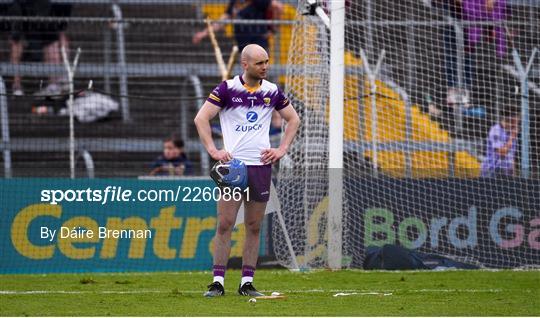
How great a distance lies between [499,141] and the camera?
1448cm

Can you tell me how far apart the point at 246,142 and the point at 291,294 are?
1404 millimetres

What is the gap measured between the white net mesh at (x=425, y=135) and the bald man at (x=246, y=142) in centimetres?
303

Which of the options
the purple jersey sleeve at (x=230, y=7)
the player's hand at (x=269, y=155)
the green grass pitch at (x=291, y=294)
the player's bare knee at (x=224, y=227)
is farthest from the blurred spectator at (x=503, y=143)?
the player's bare knee at (x=224, y=227)

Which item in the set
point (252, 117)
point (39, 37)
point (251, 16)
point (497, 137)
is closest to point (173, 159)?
point (251, 16)

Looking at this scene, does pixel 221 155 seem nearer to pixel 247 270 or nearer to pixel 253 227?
pixel 253 227

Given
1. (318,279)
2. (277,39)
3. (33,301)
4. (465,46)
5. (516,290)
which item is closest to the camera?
(33,301)

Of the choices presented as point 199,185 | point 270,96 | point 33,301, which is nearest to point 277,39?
point 199,185

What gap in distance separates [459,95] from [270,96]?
5.99 metres

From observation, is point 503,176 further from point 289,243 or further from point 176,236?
point 176,236

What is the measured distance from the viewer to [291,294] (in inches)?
375

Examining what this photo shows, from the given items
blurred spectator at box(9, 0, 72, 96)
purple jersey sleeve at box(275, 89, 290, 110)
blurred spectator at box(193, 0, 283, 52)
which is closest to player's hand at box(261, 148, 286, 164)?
purple jersey sleeve at box(275, 89, 290, 110)

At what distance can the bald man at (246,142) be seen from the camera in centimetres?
912

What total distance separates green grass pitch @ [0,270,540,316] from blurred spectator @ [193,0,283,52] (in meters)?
5.62

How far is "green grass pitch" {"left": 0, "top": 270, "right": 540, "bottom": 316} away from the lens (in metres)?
8.15
